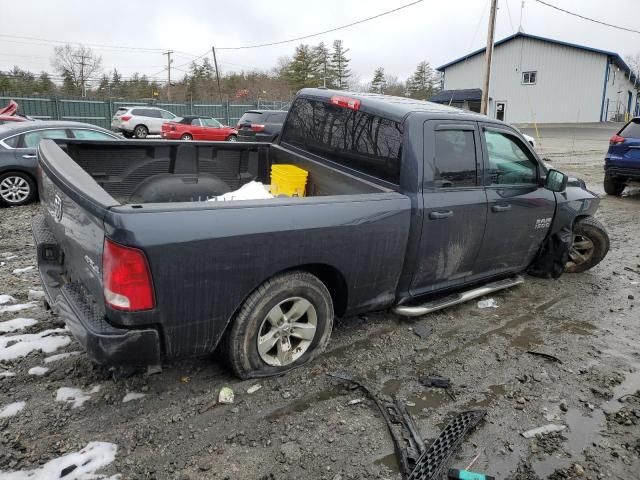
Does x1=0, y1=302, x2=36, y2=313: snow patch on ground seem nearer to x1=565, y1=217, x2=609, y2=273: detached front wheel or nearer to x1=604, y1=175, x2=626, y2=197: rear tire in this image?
x1=565, y1=217, x2=609, y2=273: detached front wheel

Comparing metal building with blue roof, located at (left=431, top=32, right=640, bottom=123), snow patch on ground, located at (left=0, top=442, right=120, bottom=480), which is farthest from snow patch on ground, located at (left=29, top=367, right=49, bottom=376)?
metal building with blue roof, located at (left=431, top=32, right=640, bottom=123)

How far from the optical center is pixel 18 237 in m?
6.37

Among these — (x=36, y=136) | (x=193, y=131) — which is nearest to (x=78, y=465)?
(x=36, y=136)

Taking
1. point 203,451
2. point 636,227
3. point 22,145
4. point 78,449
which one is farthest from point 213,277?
point 636,227

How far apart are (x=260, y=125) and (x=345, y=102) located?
1385 cm

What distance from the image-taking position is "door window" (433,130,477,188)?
3768 millimetres

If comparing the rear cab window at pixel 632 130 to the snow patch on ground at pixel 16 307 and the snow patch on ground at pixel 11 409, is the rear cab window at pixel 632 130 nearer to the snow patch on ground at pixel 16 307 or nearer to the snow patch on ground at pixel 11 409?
the snow patch on ground at pixel 16 307

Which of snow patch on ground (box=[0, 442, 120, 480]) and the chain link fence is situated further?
the chain link fence

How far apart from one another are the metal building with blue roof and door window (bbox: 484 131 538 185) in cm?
3948

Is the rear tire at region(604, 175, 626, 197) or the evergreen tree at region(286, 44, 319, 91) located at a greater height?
the evergreen tree at region(286, 44, 319, 91)

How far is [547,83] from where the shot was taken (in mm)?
43375

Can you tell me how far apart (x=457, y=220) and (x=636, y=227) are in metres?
6.20

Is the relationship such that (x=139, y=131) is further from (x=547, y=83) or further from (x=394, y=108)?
(x=547, y=83)

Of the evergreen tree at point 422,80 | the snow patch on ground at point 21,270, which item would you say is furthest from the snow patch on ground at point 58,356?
the evergreen tree at point 422,80
